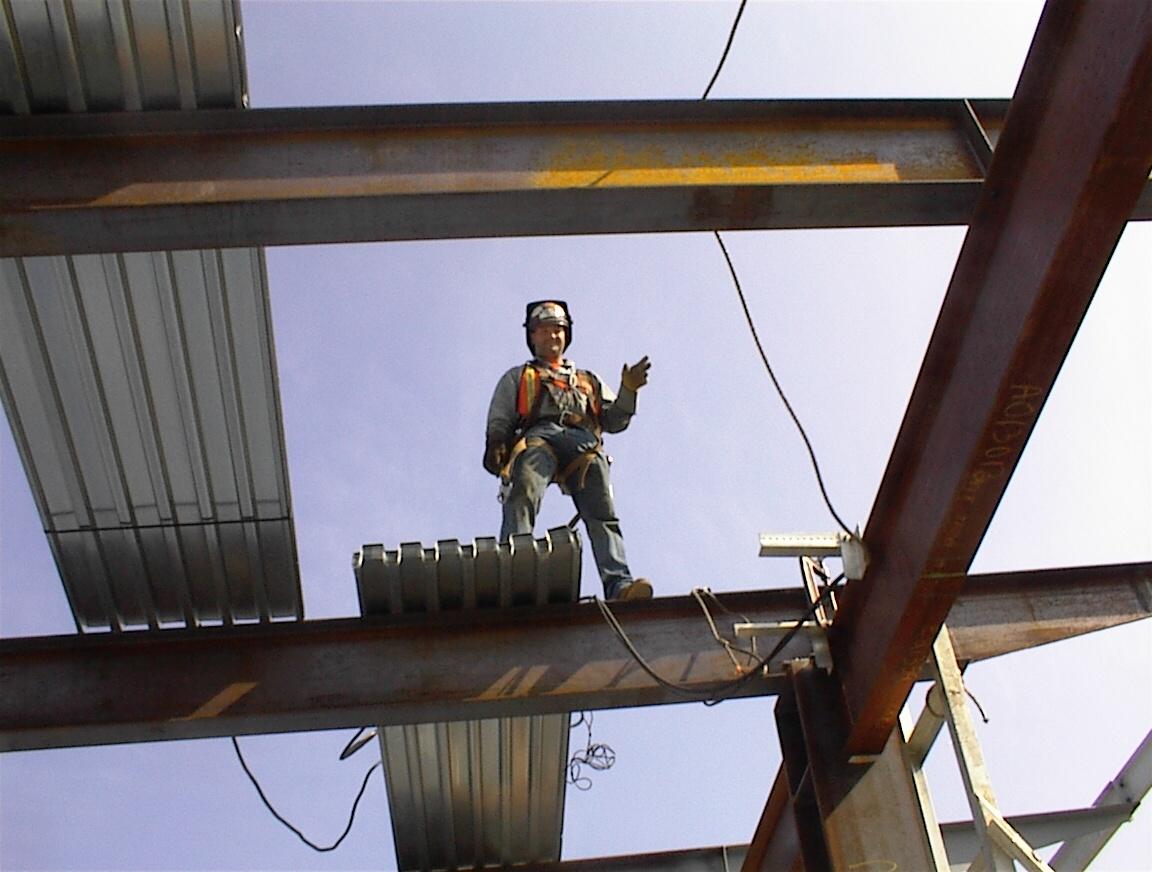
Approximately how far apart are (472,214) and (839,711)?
2.91 meters

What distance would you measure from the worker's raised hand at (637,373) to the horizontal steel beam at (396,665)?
1755 mm

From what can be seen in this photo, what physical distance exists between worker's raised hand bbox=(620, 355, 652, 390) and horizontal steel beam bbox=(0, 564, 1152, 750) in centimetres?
175

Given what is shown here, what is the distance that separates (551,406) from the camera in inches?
299

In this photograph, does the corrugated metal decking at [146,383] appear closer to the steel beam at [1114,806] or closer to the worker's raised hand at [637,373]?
the worker's raised hand at [637,373]

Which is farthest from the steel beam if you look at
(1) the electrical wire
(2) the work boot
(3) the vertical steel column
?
(2) the work boot

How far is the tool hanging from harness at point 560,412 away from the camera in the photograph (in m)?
7.35

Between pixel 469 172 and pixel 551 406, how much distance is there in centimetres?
316

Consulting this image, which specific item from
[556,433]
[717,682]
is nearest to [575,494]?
[556,433]

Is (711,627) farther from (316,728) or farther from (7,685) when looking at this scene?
(7,685)

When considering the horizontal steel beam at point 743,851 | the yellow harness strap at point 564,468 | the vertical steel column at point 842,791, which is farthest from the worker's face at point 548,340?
the horizontal steel beam at point 743,851

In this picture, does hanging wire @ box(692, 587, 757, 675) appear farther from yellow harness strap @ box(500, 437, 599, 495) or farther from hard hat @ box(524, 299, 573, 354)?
hard hat @ box(524, 299, 573, 354)

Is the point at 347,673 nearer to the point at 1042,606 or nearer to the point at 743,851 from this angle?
the point at 1042,606

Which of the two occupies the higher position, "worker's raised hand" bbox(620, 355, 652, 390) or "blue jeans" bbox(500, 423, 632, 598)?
"worker's raised hand" bbox(620, 355, 652, 390)

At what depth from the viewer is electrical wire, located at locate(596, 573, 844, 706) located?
18.0 ft
